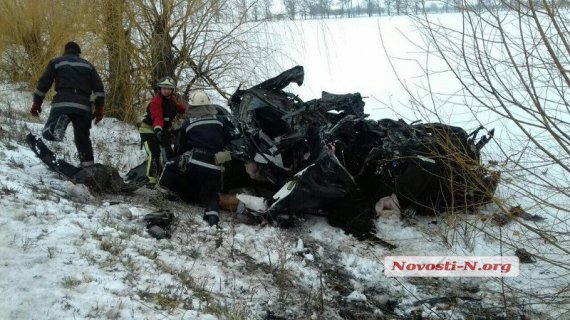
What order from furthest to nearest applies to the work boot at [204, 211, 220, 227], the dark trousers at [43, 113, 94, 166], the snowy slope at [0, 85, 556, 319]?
the dark trousers at [43, 113, 94, 166] < the work boot at [204, 211, 220, 227] < the snowy slope at [0, 85, 556, 319]

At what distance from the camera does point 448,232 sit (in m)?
4.69

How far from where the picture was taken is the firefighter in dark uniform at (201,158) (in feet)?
16.5

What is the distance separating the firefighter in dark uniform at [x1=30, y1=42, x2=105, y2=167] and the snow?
0.51m

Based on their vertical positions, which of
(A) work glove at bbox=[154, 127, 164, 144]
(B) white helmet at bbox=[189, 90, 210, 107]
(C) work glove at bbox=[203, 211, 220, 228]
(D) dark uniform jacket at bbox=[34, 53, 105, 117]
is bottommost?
(C) work glove at bbox=[203, 211, 220, 228]

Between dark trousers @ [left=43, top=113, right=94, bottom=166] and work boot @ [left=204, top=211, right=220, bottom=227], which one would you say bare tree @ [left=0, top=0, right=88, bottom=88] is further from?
work boot @ [left=204, top=211, right=220, bottom=227]

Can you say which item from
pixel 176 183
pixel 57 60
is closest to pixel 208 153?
pixel 176 183

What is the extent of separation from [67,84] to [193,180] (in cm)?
205

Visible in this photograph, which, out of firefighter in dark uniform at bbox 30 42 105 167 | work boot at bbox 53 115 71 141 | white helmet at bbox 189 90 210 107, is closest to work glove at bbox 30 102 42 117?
firefighter in dark uniform at bbox 30 42 105 167

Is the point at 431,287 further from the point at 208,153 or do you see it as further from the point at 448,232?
the point at 208,153

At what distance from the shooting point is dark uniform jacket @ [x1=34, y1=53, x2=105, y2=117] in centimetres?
557

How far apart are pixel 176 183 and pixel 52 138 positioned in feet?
5.71

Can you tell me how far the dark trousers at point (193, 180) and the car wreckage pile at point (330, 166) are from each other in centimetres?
8

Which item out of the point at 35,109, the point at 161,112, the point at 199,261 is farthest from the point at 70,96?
the point at 199,261

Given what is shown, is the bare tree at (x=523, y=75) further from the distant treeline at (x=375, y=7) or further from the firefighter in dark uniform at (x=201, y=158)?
the firefighter in dark uniform at (x=201, y=158)
